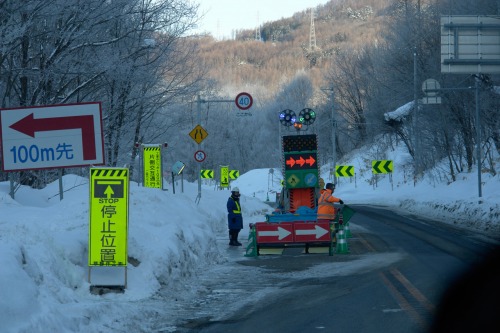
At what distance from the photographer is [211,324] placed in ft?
33.3

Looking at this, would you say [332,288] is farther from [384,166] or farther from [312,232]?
[384,166]

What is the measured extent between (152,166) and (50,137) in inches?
745

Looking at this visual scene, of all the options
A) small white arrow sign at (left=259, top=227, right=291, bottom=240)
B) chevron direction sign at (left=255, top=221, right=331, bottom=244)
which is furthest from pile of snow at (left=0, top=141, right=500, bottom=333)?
chevron direction sign at (left=255, top=221, right=331, bottom=244)

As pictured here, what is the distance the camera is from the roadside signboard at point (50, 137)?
1093 centimetres

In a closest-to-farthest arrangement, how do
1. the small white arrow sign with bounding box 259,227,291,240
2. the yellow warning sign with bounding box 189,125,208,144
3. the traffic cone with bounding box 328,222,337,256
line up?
the traffic cone with bounding box 328,222,337,256 < the small white arrow sign with bounding box 259,227,291,240 < the yellow warning sign with bounding box 189,125,208,144

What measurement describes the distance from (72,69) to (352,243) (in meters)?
9.83

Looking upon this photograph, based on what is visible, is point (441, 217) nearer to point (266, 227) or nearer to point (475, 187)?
point (475, 187)

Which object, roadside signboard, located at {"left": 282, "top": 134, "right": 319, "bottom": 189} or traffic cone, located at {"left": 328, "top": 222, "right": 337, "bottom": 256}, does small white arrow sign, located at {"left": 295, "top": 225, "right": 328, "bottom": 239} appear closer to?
traffic cone, located at {"left": 328, "top": 222, "right": 337, "bottom": 256}

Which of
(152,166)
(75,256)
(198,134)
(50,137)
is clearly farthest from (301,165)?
(50,137)

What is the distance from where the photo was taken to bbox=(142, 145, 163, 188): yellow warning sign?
29500mm

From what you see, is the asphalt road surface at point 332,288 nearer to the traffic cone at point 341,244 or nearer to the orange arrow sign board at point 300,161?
the traffic cone at point 341,244

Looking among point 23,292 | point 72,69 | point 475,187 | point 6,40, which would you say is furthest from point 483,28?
point 23,292

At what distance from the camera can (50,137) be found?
11023mm

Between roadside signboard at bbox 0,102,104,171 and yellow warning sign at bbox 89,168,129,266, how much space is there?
0.73m
